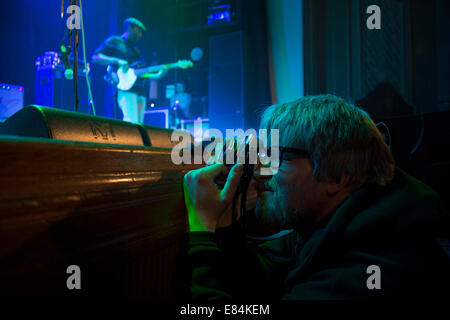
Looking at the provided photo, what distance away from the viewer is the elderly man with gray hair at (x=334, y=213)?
0.61m

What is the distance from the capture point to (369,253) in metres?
0.63

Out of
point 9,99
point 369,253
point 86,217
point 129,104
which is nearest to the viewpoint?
point 86,217

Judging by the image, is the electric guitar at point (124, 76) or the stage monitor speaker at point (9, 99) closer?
the stage monitor speaker at point (9, 99)

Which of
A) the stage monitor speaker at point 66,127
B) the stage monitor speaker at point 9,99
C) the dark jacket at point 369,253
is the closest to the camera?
the dark jacket at point 369,253

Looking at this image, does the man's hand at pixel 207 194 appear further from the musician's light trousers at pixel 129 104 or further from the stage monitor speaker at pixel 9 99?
the musician's light trousers at pixel 129 104

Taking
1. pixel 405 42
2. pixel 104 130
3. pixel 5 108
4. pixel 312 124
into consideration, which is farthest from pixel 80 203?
pixel 405 42

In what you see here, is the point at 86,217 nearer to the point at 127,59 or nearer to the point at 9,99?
the point at 9,99

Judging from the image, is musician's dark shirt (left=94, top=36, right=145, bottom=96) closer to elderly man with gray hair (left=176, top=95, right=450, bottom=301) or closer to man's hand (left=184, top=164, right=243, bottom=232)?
elderly man with gray hair (left=176, top=95, right=450, bottom=301)

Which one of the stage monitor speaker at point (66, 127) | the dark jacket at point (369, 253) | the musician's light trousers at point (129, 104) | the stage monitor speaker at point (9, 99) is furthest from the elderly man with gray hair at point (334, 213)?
the musician's light trousers at point (129, 104)

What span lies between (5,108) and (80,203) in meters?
3.29

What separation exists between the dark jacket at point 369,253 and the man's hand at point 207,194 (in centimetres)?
3

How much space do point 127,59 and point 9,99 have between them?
229 centimetres

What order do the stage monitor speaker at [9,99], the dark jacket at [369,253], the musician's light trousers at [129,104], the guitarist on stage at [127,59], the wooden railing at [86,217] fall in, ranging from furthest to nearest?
the musician's light trousers at [129,104], the guitarist on stage at [127,59], the stage monitor speaker at [9,99], the dark jacket at [369,253], the wooden railing at [86,217]

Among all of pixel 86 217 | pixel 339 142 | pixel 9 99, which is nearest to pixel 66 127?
pixel 86 217
